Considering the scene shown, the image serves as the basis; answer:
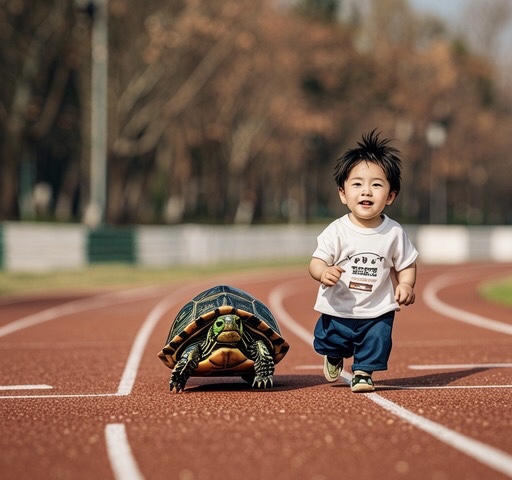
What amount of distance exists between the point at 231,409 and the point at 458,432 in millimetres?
1759

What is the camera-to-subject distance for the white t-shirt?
8430 mm

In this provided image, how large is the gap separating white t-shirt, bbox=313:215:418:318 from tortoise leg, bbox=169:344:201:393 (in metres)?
1.01

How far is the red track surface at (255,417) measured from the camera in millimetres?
5641

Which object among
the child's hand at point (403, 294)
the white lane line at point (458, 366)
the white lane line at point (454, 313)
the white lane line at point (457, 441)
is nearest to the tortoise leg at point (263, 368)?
the white lane line at point (457, 441)

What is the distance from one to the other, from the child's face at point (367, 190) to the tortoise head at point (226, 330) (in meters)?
1.22

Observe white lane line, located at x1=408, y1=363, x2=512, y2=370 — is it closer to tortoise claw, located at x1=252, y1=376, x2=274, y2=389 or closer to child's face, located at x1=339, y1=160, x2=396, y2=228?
tortoise claw, located at x1=252, y1=376, x2=274, y2=389

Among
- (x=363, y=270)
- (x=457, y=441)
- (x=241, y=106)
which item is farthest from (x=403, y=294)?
(x=241, y=106)

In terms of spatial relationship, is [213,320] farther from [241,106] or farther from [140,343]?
[241,106]

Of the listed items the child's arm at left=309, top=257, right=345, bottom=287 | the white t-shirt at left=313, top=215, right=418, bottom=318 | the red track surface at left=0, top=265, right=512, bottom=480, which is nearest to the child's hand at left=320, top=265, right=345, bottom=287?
the child's arm at left=309, top=257, right=345, bottom=287

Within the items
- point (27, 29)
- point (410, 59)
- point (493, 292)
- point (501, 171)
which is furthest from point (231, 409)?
point (501, 171)

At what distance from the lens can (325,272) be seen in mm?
8070

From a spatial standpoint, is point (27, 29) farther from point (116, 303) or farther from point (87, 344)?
point (87, 344)

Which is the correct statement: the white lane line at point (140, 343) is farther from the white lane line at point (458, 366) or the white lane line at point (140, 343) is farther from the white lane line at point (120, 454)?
the white lane line at point (458, 366)

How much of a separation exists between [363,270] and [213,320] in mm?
1218
